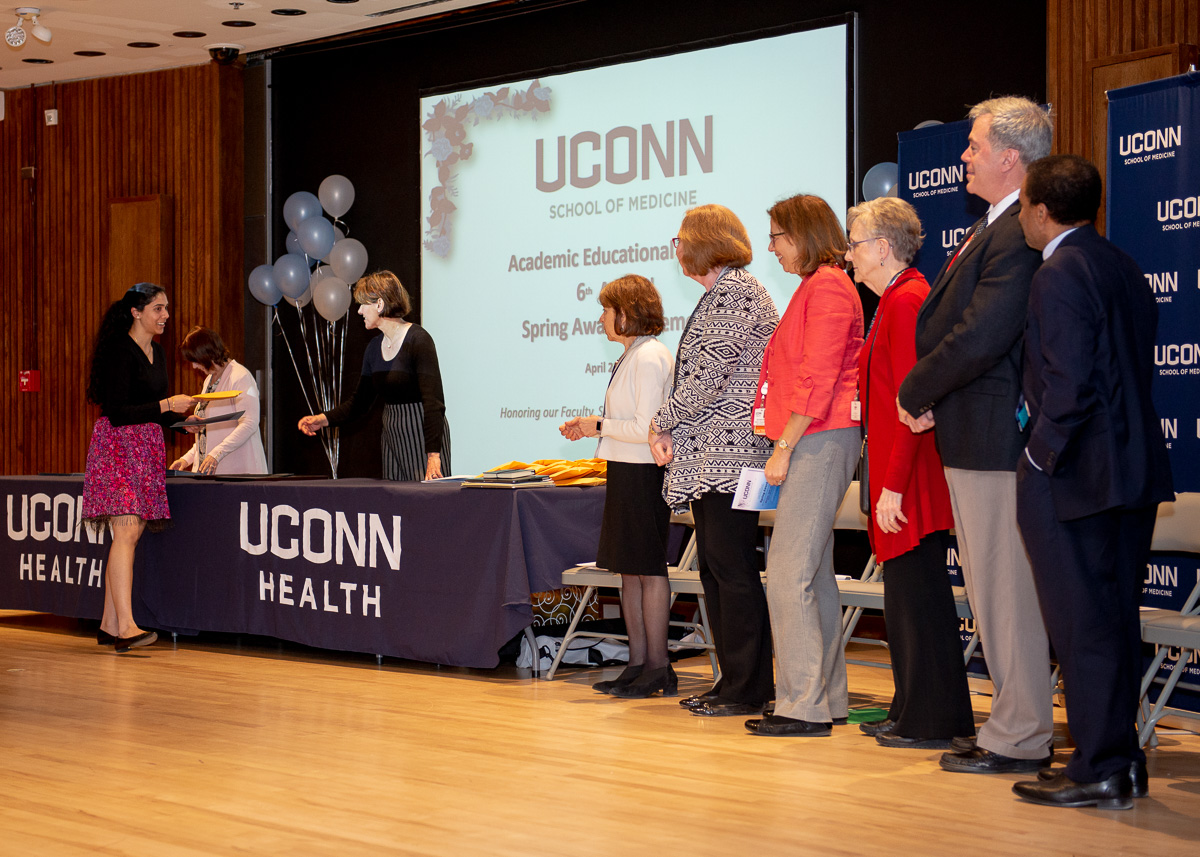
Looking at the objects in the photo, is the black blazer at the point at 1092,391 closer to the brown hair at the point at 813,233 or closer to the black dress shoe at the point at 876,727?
the brown hair at the point at 813,233

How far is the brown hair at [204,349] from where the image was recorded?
21.1ft

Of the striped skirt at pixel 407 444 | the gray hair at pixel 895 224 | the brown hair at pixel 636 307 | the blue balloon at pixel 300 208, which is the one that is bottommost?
the striped skirt at pixel 407 444

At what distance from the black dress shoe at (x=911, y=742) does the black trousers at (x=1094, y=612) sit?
2.15 feet

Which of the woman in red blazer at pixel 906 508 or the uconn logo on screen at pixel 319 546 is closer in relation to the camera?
the woman in red blazer at pixel 906 508

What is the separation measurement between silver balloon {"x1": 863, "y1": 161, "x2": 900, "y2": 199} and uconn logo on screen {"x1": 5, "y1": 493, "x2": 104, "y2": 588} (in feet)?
12.9

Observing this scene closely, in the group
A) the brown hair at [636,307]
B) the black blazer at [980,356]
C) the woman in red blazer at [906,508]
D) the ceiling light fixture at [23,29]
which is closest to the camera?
the black blazer at [980,356]

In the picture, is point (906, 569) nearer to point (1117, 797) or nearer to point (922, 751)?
point (922, 751)

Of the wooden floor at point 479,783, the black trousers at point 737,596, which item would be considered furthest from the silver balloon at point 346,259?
the black trousers at point 737,596

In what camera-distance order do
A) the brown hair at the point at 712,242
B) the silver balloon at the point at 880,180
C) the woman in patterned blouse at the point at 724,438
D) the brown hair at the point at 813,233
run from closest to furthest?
the brown hair at the point at 813,233
the woman in patterned blouse at the point at 724,438
the brown hair at the point at 712,242
the silver balloon at the point at 880,180

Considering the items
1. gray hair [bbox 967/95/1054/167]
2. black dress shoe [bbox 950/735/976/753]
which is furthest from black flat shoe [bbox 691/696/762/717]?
gray hair [bbox 967/95/1054/167]

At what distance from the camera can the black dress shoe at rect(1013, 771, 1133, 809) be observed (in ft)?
9.23

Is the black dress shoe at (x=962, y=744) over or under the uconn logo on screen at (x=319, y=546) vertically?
under

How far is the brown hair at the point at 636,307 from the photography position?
438 centimetres

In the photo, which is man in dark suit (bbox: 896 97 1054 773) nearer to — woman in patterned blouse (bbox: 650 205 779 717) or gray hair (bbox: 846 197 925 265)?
gray hair (bbox: 846 197 925 265)
